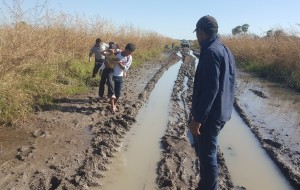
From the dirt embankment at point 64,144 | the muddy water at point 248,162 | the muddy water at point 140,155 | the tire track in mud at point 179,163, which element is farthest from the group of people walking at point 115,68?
the muddy water at point 248,162

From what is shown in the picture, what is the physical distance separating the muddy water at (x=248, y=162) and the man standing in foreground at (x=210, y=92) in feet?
4.83

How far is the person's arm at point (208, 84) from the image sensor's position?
134 inches

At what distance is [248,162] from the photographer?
19.1ft

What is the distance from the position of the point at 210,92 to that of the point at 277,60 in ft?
46.9

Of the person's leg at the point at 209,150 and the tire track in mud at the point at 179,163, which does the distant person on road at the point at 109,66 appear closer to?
the tire track in mud at the point at 179,163

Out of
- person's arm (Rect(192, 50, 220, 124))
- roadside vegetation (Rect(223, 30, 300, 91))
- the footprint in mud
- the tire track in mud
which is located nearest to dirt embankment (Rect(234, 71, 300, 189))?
roadside vegetation (Rect(223, 30, 300, 91))

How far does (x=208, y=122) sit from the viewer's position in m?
3.63

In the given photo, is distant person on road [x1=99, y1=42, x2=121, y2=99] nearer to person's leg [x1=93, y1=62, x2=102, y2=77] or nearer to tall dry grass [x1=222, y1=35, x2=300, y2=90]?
person's leg [x1=93, y1=62, x2=102, y2=77]

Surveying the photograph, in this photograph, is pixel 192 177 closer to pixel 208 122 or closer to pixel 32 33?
pixel 208 122

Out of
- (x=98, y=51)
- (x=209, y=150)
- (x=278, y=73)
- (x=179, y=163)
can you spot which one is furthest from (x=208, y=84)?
(x=278, y=73)

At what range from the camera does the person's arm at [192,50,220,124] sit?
3414mm

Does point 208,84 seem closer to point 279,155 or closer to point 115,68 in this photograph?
point 279,155

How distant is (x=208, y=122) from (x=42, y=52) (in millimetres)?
6771

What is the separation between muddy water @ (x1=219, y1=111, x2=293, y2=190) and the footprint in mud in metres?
2.93
